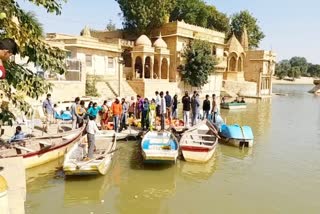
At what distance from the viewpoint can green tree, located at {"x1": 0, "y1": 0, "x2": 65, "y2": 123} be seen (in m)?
3.66

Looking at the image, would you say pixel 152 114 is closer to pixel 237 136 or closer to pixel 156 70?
pixel 237 136

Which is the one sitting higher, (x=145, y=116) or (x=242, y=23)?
(x=242, y=23)

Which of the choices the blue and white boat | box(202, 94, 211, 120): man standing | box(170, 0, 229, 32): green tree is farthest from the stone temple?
the blue and white boat

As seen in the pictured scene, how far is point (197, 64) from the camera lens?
3562 cm

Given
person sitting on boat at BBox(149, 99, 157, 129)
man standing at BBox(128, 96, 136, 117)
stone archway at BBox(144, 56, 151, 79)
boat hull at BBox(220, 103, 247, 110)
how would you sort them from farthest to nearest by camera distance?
stone archway at BBox(144, 56, 151, 79)
boat hull at BBox(220, 103, 247, 110)
man standing at BBox(128, 96, 136, 117)
person sitting on boat at BBox(149, 99, 157, 129)

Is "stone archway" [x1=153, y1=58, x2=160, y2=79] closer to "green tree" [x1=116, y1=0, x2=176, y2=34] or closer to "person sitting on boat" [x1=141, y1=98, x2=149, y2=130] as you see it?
"green tree" [x1=116, y1=0, x2=176, y2=34]

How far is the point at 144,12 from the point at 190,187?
29.4 metres

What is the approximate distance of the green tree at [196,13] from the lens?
1769 inches

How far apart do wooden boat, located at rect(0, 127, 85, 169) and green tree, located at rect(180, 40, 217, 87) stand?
2441 cm

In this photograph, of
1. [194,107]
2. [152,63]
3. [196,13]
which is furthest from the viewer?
[196,13]

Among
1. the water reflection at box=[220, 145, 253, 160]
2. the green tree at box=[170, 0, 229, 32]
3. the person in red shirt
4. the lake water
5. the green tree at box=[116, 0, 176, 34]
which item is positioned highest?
the green tree at box=[170, 0, 229, 32]

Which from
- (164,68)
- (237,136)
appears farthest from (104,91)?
(237,136)

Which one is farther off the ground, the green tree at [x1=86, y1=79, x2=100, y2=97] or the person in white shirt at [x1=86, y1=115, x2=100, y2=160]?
the green tree at [x1=86, y1=79, x2=100, y2=97]

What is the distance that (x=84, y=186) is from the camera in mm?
9688
